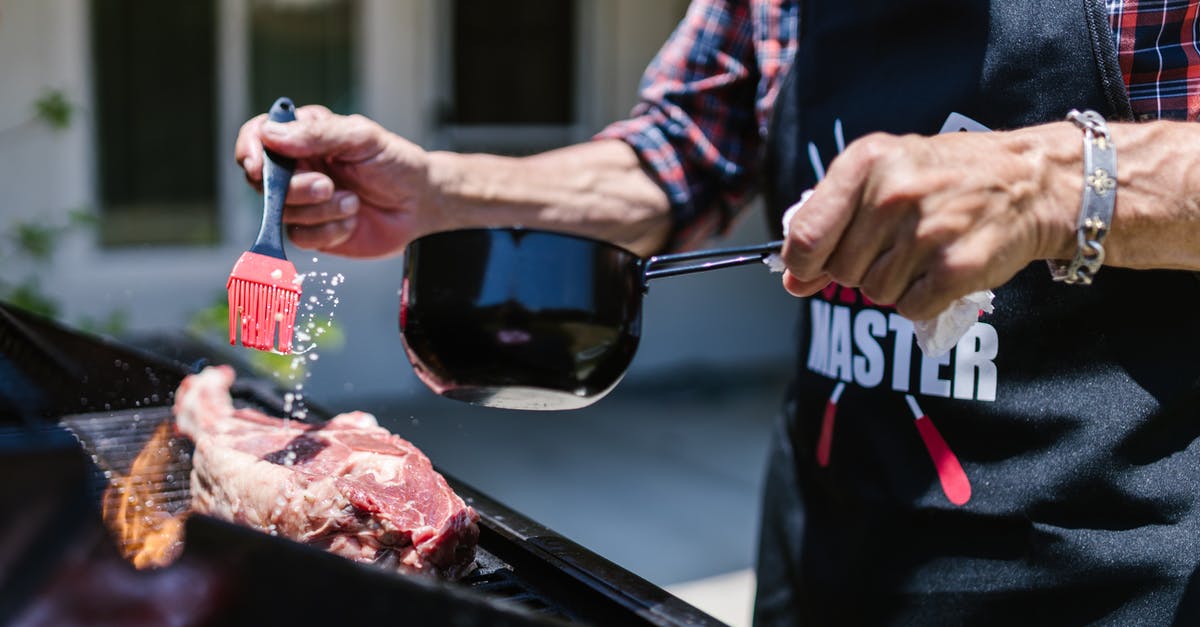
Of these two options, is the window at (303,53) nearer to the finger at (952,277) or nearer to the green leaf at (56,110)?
the green leaf at (56,110)

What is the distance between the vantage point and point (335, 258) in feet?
19.9

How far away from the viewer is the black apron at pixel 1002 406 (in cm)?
150

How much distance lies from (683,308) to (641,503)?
2609mm

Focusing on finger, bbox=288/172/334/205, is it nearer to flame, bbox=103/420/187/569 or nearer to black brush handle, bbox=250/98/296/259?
black brush handle, bbox=250/98/296/259

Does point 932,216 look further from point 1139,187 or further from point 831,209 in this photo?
point 1139,187

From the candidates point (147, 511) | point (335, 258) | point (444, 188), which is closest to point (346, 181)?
point (444, 188)

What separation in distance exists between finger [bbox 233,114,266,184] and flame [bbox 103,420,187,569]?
52cm

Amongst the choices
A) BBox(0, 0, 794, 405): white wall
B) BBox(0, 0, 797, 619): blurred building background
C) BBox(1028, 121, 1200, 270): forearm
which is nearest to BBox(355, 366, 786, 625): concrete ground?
BBox(0, 0, 797, 619): blurred building background

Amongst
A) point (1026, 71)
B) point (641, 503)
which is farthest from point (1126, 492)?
point (641, 503)

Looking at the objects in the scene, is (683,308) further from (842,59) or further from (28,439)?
(28,439)

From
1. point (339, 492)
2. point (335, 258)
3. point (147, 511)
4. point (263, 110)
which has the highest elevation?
point (263, 110)

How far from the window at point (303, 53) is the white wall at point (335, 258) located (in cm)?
11

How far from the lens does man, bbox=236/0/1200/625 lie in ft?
3.86

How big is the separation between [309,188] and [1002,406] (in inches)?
48.0
